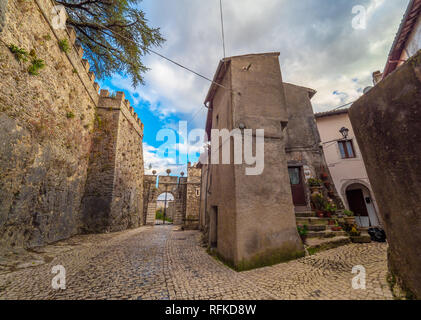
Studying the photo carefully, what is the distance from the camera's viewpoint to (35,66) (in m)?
5.53

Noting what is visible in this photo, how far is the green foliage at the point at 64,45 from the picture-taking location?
6.91 metres

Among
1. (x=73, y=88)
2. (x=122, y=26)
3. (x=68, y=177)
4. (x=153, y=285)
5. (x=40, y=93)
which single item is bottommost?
(x=153, y=285)

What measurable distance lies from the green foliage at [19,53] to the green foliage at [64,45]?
2315 millimetres

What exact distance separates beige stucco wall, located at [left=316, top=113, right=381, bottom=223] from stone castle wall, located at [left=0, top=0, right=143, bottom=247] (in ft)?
46.5

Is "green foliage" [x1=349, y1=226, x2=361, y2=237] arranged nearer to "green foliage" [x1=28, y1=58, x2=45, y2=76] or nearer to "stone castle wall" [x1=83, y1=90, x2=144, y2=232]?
"stone castle wall" [x1=83, y1=90, x2=144, y2=232]

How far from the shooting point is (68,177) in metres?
7.50

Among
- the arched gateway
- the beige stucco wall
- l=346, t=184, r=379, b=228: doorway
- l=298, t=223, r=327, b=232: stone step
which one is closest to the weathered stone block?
l=298, t=223, r=327, b=232: stone step

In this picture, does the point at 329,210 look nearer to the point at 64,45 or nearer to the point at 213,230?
the point at 213,230

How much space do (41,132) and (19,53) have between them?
7.85ft

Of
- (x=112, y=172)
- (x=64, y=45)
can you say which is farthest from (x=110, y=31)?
(x=112, y=172)

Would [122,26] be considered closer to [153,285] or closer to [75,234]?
[75,234]

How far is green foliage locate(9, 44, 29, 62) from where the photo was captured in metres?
4.72

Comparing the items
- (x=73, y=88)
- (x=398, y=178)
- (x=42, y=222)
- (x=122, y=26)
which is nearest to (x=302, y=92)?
(x=398, y=178)
